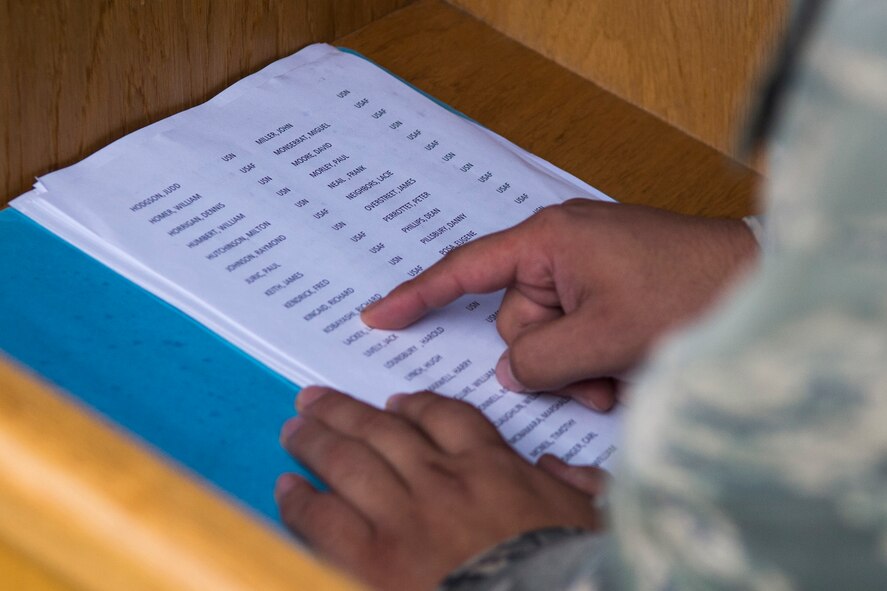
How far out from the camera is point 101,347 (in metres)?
0.65

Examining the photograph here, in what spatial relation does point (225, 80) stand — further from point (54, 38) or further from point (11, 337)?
point (11, 337)

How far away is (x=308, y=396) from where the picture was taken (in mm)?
628

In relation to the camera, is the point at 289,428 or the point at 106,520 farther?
the point at 289,428

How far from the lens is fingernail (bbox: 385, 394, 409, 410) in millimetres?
625

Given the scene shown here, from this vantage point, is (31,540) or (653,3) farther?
(653,3)

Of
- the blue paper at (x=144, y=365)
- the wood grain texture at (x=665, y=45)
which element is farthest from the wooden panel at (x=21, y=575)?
the wood grain texture at (x=665, y=45)

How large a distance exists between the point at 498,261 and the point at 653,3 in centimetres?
35

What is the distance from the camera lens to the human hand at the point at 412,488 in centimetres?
51

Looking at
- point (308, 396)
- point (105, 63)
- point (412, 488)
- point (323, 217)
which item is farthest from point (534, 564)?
point (105, 63)

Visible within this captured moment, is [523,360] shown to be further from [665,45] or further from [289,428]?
[665,45]

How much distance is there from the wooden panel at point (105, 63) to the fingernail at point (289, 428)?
0.27 meters

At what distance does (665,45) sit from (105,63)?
0.45 m

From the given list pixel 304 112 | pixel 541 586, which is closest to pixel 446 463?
pixel 541 586

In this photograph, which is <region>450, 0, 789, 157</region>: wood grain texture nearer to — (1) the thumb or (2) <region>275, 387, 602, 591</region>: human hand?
(1) the thumb
